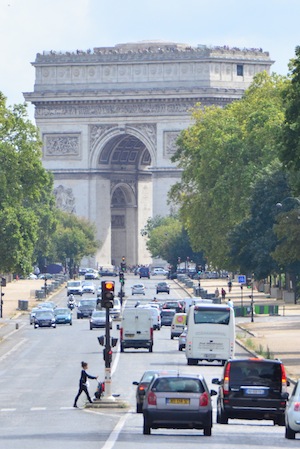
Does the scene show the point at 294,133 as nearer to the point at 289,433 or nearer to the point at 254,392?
the point at 254,392

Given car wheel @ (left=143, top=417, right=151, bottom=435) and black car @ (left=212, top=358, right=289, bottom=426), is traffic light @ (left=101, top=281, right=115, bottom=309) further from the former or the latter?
car wheel @ (left=143, top=417, right=151, bottom=435)

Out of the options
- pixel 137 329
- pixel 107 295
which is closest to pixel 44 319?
pixel 137 329

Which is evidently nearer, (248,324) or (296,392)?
(296,392)

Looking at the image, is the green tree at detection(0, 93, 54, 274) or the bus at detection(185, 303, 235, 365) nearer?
the bus at detection(185, 303, 235, 365)

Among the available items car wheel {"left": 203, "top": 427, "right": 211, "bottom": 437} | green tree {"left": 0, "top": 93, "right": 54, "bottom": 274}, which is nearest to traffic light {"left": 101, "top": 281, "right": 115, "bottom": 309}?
car wheel {"left": 203, "top": 427, "right": 211, "bottom": 437}

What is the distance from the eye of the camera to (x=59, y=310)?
119625 mm

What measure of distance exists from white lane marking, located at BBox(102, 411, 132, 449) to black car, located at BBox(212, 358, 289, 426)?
2.68 metres

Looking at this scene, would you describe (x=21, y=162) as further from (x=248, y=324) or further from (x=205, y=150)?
(x=205, y=150)

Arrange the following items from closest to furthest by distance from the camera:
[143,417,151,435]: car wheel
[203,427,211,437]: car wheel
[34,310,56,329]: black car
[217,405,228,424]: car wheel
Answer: [143,417,151,435]: car wheel → [203,427,211,437]: car wheel → [217,405,228,424]: car wheel → [34,310,56,329]: black car

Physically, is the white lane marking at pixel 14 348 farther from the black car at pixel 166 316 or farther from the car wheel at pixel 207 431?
the car wheel at pixel 207 431

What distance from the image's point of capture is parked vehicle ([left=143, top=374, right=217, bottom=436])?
42.3 m

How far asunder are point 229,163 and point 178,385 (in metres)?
91.5

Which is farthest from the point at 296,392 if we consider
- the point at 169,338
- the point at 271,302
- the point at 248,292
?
the point at 248,292

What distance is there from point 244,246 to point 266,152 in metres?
6.52
